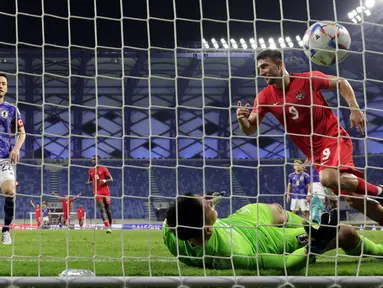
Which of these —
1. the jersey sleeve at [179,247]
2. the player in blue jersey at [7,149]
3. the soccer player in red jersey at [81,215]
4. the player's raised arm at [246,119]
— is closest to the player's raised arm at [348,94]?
the player's raised arm at [246,119]

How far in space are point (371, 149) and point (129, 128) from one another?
11313 mm

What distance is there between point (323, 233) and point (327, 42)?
1.82 meters

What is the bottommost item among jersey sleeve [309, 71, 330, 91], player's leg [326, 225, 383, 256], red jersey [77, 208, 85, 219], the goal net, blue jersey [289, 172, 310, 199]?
player's leg [326, 225, 383, 256]

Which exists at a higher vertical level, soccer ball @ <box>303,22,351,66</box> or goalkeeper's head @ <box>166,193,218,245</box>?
soccer ball @ <box>303,22,351,66</box>

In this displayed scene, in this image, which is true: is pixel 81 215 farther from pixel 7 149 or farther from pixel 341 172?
pixel 341 172

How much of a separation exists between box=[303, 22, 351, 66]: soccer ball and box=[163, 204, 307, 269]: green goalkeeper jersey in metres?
1.41

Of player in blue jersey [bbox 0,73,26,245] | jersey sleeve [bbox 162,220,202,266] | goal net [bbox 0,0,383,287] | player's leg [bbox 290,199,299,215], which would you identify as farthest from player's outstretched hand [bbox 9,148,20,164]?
goal net [bbox 0,0,383,287]

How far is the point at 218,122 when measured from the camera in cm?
2447

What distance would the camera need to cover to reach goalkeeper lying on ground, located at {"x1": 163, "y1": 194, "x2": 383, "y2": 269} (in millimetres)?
3402

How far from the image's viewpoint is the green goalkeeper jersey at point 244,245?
3508mm

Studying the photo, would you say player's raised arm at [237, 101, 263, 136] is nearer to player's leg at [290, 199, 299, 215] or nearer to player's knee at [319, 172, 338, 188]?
player's knee at [319, 172, 338, 188]

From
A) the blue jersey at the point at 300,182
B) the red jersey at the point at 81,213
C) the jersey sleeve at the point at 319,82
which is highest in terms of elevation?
the jersey sleeve at the point at 319,82

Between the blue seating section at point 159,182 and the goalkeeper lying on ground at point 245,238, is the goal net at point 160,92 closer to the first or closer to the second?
the blue seating section at point 159,182

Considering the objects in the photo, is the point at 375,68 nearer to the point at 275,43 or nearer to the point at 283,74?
the point at 275,43
